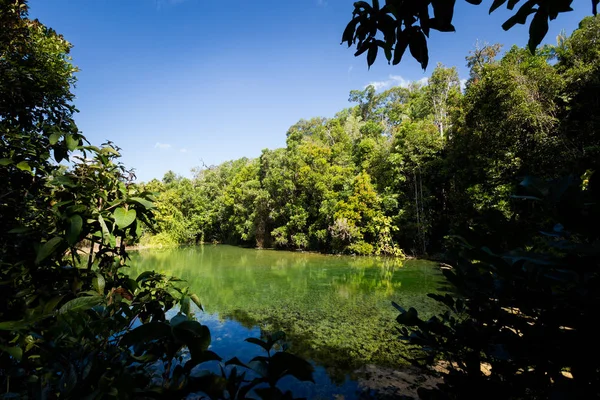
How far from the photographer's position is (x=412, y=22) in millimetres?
955

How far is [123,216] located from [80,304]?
0.37m

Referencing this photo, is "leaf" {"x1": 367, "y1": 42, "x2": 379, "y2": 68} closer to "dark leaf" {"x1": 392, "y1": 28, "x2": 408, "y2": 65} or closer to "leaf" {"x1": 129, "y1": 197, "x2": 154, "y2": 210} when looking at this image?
"dark leaf" {"x1": 392, "y1": 28, "x2": 408, "y2": 65}

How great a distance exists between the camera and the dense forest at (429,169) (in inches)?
305

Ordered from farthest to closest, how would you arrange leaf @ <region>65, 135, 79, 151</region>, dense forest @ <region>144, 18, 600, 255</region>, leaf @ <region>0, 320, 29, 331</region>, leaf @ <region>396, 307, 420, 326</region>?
dense forest @ <region>144, 18, 600, 255</region> < leaf @ <region>65, 135, 79, 151</region> < leaf @ <region>396, 307, 420, 326</region> < leaf @ <region>0, 320, 29, 331</region>

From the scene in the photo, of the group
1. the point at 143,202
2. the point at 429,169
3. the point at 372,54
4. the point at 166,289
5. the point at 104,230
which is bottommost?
the point at 166,289

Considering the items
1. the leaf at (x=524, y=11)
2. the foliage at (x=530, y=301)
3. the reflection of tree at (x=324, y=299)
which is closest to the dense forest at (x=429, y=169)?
the foliage at (x=530, y=301)

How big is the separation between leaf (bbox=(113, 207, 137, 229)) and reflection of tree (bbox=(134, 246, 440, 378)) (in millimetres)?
1586

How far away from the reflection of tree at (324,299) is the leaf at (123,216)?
159 centimetres

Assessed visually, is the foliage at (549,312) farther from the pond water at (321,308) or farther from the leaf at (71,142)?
the leaf at (71,142)

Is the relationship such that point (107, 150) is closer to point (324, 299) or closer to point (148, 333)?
point (148, 333)

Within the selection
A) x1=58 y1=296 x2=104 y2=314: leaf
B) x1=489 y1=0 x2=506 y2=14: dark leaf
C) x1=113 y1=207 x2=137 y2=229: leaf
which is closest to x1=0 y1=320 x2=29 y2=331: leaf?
x1=58 y1=296 x2=104 y2=314: leaf

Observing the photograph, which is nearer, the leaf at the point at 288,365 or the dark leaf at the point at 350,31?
the leaf at the point at 288,365

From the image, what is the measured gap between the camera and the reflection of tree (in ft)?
14.5

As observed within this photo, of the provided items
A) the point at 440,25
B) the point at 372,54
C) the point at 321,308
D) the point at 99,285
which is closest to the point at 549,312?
the point at 440,25
